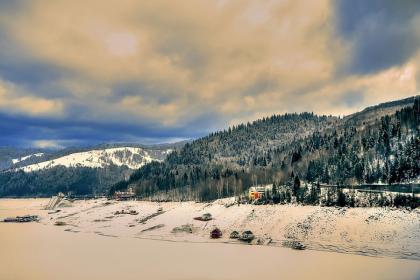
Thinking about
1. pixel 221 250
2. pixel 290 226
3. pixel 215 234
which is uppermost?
pixel 290 226

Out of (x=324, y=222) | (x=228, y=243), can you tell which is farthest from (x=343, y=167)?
(x=228, y=243)

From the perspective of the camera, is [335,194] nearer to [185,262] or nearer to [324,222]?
[324,222]

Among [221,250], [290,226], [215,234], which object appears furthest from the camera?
[215,234]

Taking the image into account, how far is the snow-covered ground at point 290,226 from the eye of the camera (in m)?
80.2

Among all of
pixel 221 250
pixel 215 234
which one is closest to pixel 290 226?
pixel 215 234

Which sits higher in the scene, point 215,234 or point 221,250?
point 215,234

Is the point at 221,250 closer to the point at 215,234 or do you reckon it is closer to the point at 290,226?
the point at 215,234

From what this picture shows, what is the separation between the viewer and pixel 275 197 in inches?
4926

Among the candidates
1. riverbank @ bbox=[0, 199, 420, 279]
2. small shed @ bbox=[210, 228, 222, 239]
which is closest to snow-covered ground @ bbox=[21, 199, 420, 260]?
riverbank @ bbox=[0, 199, 420, 279]

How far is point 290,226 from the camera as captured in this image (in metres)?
100

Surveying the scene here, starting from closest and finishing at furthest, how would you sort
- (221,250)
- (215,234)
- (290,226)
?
(221,250), (290,226), (215,234)

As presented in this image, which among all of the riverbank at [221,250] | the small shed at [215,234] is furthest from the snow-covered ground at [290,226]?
the small shed at [215,234]

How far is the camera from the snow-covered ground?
263 feet

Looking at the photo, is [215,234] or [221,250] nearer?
[221,250]
